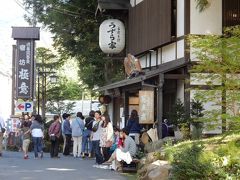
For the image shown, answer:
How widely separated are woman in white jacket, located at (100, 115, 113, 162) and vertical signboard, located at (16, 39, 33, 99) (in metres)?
11.0

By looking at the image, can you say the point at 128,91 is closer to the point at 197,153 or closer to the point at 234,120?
the point at 234,120

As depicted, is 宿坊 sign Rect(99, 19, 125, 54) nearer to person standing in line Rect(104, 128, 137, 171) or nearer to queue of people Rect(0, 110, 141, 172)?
queue of people Rect(0, 110, 141, 172)

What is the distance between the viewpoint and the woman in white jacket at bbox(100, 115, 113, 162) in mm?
17781

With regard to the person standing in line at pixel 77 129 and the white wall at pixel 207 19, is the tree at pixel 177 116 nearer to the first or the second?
the white wall at pixel 207 19

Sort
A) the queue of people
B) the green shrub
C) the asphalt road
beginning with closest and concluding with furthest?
1. the green shrub
2. the asphalt road
3. the queue of people

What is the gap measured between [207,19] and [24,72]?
43.8ft

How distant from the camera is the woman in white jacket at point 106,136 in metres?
17.8

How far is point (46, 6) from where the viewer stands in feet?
101

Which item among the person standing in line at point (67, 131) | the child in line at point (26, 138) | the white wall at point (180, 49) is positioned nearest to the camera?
the white wall at point (180, 49)

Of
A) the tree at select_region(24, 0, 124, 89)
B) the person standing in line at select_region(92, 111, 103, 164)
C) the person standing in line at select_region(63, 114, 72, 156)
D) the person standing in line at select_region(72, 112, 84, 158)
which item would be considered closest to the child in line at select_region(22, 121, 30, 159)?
the person standing in line at select_region(63, 114, 72, 156)

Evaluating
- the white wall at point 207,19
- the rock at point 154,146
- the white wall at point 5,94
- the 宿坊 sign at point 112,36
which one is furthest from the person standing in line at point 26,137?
the white wall at point 5,94

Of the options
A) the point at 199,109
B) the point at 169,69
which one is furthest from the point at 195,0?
the point at 199,109

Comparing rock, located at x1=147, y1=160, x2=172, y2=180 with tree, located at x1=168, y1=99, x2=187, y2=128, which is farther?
tree, located at x1=168, y1=99, x2=187, y2=128

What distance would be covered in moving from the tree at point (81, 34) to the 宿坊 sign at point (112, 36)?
4452 mm
